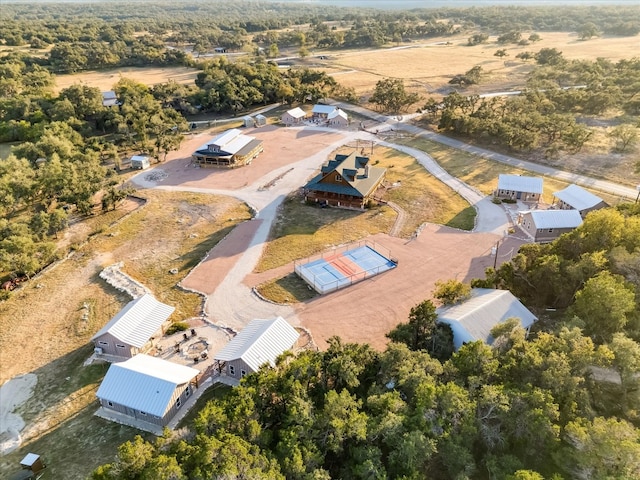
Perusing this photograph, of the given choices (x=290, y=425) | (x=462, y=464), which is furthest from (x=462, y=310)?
(x=290, y=425)

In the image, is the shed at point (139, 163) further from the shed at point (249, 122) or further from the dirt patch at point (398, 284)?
the dirt patch at point (398, 284)

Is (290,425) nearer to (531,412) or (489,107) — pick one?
(531,412)

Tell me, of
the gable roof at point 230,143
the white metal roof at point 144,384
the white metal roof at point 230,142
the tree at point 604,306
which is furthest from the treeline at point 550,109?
the white metal roof at point 144,384

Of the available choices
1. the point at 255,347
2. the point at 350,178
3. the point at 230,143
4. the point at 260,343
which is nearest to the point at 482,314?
the point at 260,343

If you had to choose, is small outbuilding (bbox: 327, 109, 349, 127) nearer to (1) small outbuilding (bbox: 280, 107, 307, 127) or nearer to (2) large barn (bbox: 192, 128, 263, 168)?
(1) small outbuilding (bbox: 280, 107, 307, 127)

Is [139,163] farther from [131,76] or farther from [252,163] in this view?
[131,76]

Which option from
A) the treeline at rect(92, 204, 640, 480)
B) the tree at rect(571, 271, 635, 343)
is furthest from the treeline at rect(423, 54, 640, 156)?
the treeline at rect(92, 204, 640, 480)
